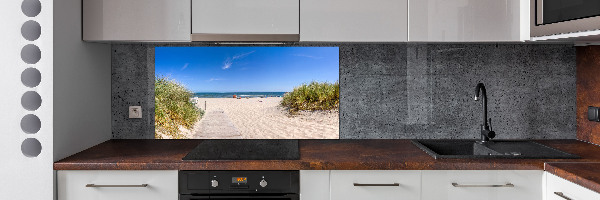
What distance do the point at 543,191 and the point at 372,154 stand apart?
0.74m

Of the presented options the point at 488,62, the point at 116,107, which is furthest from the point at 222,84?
the point at 488,62

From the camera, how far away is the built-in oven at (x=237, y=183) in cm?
195

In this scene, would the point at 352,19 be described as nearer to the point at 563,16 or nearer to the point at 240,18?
A: the point at 240,18

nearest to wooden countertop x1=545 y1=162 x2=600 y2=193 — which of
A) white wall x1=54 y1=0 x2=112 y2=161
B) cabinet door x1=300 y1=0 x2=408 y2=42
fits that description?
cabinet door x1=300 y1=0 x2=408 y2=42

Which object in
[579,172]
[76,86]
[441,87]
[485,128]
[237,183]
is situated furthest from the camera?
[441,87]

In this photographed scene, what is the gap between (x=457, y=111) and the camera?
2658 mm

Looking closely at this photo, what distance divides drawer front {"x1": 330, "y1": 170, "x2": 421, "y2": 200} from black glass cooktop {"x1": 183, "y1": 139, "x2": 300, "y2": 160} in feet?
0.72

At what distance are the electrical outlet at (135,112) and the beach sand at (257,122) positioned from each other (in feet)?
0.91
